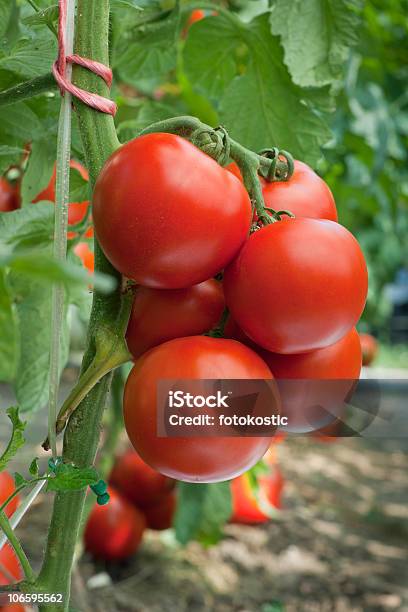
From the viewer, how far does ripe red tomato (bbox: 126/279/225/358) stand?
0.51m

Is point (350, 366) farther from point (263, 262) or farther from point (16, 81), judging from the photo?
point (16, 81)

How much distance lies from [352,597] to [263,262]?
4.15 feet

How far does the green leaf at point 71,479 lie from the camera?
0.48 m

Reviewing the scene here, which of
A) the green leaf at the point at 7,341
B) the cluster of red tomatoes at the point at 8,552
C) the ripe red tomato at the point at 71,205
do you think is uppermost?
the green leaf at the point at 7,341

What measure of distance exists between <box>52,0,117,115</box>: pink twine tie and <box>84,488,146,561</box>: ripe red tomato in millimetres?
1212

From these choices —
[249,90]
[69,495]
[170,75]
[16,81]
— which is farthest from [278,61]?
[170,75]

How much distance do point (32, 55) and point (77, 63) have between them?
12 centimetres

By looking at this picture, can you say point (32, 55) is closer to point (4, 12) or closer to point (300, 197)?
point (4, 12)

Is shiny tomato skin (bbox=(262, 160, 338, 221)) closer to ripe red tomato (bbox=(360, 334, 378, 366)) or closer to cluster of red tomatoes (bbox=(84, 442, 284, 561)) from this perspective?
cluster of red tomatoes (bbox=(84, 442, 284, 561))

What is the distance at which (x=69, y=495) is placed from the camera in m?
0.53

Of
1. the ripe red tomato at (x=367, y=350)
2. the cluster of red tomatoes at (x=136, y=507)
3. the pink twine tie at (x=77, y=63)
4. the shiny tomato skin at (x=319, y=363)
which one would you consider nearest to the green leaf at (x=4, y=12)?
the pink twine tie at (x=77, y=63)

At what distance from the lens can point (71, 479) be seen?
485 mm

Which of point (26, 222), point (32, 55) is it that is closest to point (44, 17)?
point (32, 55)

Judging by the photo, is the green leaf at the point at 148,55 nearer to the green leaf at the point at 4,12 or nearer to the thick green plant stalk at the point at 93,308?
the green leaf at the point at 4,12
